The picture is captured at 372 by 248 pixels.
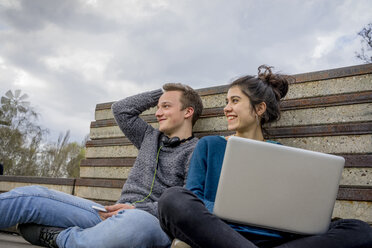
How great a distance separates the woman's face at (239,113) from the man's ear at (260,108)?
4cm

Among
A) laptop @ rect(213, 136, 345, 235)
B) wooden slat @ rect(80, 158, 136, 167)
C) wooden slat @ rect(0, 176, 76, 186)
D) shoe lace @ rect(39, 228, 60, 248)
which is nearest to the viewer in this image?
laptop @ rect(213, 136, 345, 235)

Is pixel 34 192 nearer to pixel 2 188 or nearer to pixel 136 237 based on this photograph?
pixel 136 237

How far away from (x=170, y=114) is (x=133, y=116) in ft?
1.50

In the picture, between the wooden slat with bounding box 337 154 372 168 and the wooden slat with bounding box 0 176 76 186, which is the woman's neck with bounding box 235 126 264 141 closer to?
the wooden slat with bounding box 337 154 372 168

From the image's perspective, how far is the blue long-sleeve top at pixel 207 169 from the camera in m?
2.27

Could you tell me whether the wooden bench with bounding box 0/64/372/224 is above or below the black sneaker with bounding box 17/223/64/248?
above

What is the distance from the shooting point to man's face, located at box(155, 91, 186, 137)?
3121mm

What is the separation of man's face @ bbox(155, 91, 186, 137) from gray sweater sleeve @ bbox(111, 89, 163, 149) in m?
0.23

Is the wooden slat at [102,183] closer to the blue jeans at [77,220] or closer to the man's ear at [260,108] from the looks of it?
the blue jeans at [77,220]

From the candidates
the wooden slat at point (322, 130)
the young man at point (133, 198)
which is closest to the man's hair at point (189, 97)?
the young man at point (133, 198)

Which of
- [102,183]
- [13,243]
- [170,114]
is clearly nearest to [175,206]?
[170,114]

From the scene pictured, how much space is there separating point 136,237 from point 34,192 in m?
0.81

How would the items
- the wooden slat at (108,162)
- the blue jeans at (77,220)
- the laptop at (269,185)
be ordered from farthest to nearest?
the wooden slat at (108,162), the blue jeans at (77,220), the laptop at (269,185)

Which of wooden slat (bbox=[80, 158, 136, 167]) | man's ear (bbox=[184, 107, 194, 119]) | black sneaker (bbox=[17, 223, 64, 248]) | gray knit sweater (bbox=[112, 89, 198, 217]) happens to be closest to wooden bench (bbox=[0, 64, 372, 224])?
man's ear (bbox=[184, 107, 194, 119])
